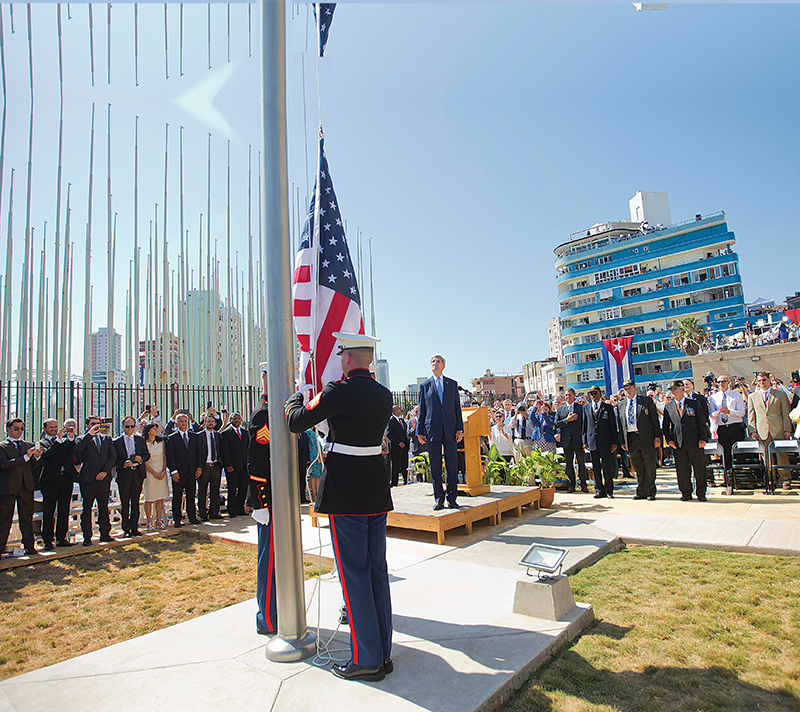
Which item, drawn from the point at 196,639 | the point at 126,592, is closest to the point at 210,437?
the point at 126,592

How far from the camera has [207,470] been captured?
31.3 feet

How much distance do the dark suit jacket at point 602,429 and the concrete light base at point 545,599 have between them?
252 inches

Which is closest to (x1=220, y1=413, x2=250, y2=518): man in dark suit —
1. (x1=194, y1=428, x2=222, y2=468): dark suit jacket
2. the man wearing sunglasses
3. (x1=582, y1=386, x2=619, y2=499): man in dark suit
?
(x1=194, y1=428, x2=222, y2=468): dark suit jacket

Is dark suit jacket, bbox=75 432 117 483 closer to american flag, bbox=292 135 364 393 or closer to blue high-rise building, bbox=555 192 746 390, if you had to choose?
american flag, bbox=292 135 364 393

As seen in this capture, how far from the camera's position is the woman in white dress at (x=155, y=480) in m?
8.92

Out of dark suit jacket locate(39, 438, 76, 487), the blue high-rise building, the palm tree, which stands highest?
the blue high-rise building

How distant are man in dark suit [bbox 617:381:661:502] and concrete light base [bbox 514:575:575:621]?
6.00m

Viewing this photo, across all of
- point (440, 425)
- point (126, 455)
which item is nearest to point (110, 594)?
point (126, 455)

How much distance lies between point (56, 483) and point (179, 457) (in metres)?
1.96

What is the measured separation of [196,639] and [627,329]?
6959 centimetres

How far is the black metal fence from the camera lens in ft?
37.0

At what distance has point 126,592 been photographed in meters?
5.50

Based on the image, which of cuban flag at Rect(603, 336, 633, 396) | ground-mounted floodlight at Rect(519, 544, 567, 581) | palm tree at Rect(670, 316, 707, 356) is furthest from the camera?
palm tree at Rect(670, 316, 707, 356)

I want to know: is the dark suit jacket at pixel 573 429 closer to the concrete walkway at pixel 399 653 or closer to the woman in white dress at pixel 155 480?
the concrete walkway at pixel 399 653
